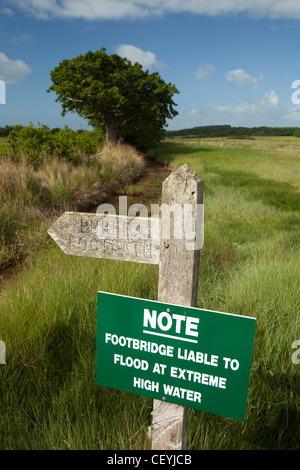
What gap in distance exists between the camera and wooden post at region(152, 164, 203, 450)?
138cm

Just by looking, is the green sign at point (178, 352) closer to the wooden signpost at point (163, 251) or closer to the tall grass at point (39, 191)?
the wooden signpost at point (163, 251)

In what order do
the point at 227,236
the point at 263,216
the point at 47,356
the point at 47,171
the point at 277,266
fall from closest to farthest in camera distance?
the point at 47,356
the point at 277,266
the point at 227,236
the point at 263,216
the point at 47,171

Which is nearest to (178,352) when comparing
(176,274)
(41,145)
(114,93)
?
(176,274)

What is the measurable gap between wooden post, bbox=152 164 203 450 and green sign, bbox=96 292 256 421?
0.07m

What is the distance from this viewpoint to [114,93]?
2255 centimetres

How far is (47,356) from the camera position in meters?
2.50

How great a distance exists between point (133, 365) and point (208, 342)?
0.37m

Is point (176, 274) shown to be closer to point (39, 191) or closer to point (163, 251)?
point (163, 251)

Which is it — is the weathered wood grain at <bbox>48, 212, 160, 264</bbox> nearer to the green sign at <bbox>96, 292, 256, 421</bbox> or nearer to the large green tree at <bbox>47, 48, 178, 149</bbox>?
the green sign at <bbox>96, 292, 256, 421</bbox>

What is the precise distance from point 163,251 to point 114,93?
908 inches

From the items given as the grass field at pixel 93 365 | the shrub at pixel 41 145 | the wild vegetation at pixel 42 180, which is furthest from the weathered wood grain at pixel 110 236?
the shrub at pixel 41 145

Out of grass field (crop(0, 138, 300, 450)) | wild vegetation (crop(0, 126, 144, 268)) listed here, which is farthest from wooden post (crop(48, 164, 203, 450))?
wild vegetation (crop(0, 126, 144, 268))
